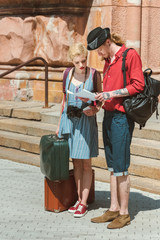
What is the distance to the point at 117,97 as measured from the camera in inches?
176

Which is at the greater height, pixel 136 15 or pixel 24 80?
pixel 136 15

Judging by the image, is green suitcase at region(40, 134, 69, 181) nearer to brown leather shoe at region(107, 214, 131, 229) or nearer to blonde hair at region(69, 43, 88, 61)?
brown leather shoe at region(107, 214, 131, 229)

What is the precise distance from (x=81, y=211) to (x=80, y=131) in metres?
0.75

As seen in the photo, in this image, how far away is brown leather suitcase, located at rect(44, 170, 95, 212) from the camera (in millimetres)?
5039

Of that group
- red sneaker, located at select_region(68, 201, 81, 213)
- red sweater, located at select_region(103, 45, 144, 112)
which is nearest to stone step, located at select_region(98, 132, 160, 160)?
red sneaker, located at select_region(68, 201, 81, 213)

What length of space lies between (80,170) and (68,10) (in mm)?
5299

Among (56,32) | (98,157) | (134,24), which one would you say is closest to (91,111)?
(98,157)

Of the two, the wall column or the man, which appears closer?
the man

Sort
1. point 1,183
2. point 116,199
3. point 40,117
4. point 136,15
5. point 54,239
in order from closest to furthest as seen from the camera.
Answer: point 54,239, point 116,199, point 1,183, point 40,117, point 136,15

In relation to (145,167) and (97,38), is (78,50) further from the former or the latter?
(145,167)

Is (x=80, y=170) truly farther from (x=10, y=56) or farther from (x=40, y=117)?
(x=10, y=56)

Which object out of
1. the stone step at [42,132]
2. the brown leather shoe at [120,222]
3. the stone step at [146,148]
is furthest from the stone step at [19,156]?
the brown leather shoe at [120,222]

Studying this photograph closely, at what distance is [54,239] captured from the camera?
14.2ft

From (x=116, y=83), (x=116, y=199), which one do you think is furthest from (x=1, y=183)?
(x=116, y=83)
